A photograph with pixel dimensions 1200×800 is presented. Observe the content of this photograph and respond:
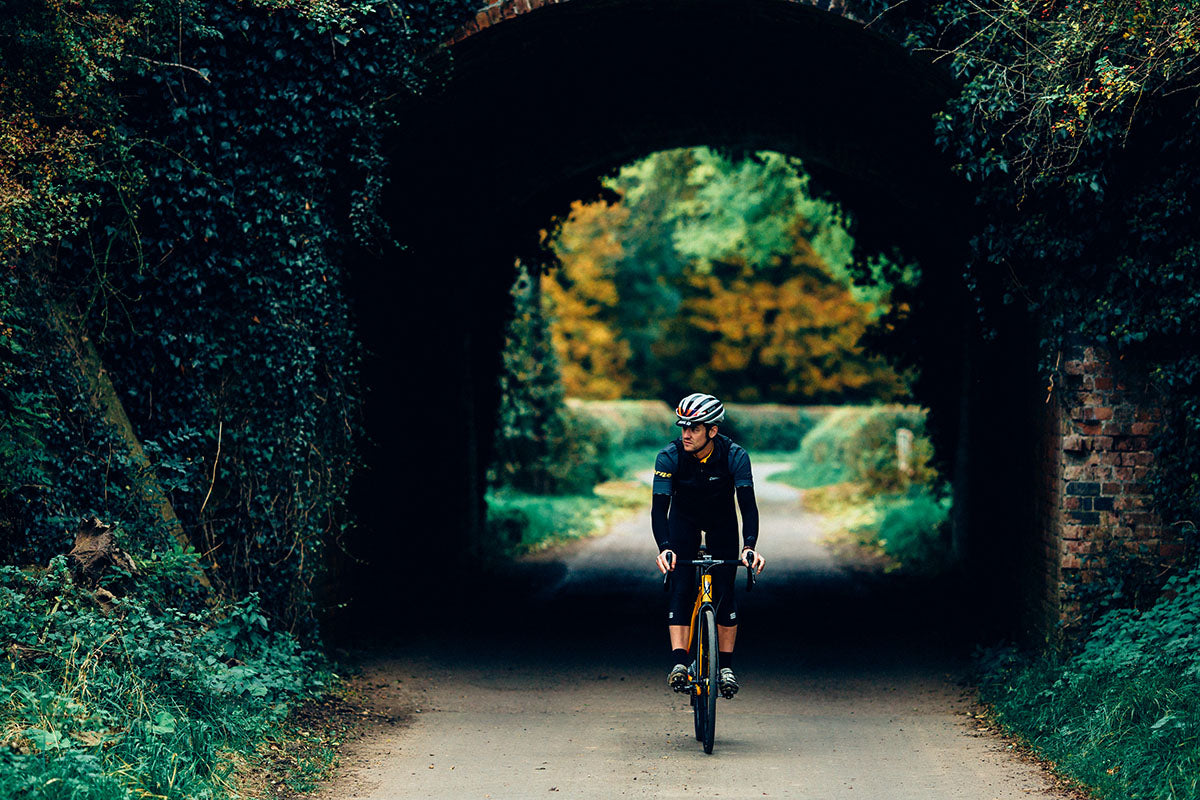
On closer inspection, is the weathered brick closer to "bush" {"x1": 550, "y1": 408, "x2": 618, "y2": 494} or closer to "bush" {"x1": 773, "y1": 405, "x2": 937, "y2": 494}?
"bush" {"x1": 773, "y1": 405, "x2": 937, "y2": 494}

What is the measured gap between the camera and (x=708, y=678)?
6723 millimetres

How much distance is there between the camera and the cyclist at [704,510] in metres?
6.83

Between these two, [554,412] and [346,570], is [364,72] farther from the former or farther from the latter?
[554,412]

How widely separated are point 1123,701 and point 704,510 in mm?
2515

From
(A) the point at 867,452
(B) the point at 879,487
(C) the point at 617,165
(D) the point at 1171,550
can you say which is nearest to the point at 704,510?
(D) the point at 1171,550

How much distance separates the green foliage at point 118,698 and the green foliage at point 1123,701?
4360mm

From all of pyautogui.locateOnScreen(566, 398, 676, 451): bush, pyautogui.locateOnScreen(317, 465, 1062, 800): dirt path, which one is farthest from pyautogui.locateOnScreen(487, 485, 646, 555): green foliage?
pyautogui.locateOnScreen(566, 398, 676, 451): bush

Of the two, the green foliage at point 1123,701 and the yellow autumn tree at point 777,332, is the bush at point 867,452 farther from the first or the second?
the yellow autumn tree at point 777,332

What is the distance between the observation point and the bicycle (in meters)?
6.71

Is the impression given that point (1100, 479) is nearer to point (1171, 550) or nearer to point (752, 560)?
point (1171, 550)

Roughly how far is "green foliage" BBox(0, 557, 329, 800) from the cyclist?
7.89 feet

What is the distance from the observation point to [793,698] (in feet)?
27.7

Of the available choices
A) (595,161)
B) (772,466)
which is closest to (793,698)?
(595,161)

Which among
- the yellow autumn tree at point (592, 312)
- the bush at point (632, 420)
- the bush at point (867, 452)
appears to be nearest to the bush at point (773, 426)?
the bush at point (632, 420)
